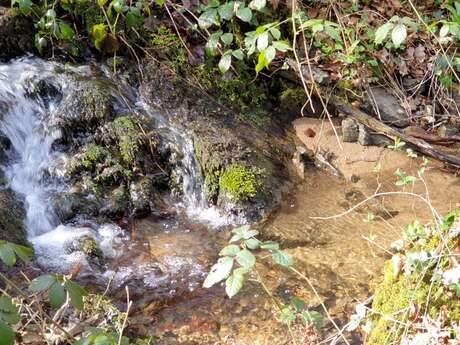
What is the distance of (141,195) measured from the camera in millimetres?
3955

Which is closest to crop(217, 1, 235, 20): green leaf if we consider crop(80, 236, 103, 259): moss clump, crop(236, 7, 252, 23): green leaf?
crop(236, 7, 252, 23): green leaf

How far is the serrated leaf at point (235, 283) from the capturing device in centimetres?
166

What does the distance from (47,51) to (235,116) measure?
194 centimetres

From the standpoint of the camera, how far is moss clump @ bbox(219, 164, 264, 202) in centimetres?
396

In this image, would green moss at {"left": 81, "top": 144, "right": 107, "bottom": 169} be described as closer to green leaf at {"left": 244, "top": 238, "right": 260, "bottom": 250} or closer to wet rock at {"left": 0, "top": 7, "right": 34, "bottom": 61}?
wet rock at {"left": 0, "top": 7, "right": 34, "bottom": 61}

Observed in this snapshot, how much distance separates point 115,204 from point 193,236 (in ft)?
2.26

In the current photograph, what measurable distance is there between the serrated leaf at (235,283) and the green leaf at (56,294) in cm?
54

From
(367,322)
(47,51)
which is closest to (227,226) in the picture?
(367,322)

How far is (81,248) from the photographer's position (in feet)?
11.1

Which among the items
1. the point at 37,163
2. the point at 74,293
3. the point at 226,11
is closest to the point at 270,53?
the point at 226,11

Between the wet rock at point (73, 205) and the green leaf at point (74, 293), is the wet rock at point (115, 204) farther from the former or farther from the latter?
the green leaf at point (74, 293)

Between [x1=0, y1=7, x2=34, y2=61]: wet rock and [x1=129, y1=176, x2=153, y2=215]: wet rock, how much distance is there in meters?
1.89

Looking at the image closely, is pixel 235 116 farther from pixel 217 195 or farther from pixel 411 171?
pixel 411 171

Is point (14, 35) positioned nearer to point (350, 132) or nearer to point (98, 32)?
point (98, 32)
